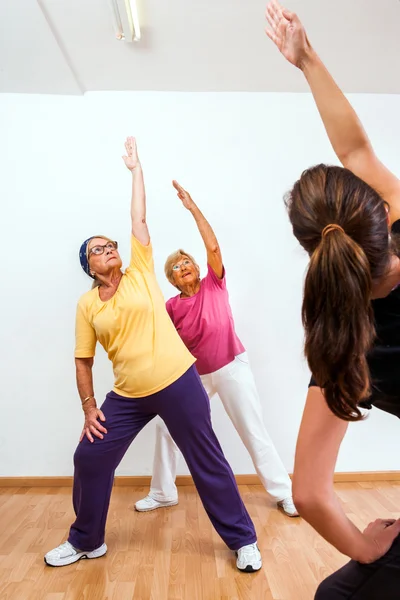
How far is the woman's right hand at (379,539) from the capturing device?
87cm

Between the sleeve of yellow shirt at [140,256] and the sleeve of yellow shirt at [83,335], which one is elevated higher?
the sleeve of yellow shirt at [140,256]

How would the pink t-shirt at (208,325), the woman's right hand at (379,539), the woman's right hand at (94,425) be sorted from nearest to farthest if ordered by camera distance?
the woman's right hand at (379,539)
the woman's right hand at (94,425)
the pink t-shirt at (208,325)

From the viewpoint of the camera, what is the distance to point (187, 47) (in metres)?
2.96

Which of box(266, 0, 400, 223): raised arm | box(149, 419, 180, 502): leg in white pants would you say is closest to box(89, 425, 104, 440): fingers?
box(149, 419, 180, 502): leg in white pants

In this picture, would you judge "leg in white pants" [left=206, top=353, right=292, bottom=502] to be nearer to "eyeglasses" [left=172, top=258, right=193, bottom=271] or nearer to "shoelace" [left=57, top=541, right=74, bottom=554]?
"eyeglasses" [left=172, top=258, right=193, bottom=271]

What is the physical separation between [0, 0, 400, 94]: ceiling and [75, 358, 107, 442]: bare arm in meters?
1.76

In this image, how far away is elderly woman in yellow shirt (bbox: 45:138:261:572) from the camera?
2240mm

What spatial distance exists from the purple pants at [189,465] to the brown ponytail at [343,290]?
58.9 inches

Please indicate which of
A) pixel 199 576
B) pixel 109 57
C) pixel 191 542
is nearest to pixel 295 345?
pixel 191 542

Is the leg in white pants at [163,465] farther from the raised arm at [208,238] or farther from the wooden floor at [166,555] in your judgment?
the raised arm at [208,238]

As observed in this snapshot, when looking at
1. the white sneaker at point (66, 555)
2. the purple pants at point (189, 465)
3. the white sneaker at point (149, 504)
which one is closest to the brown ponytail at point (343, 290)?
the purple pants at point (189, 465)

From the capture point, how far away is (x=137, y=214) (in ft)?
7.89

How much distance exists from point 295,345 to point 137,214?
1.58 m

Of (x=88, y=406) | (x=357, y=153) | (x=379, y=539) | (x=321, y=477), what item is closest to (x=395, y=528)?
(x=379, y=539)
